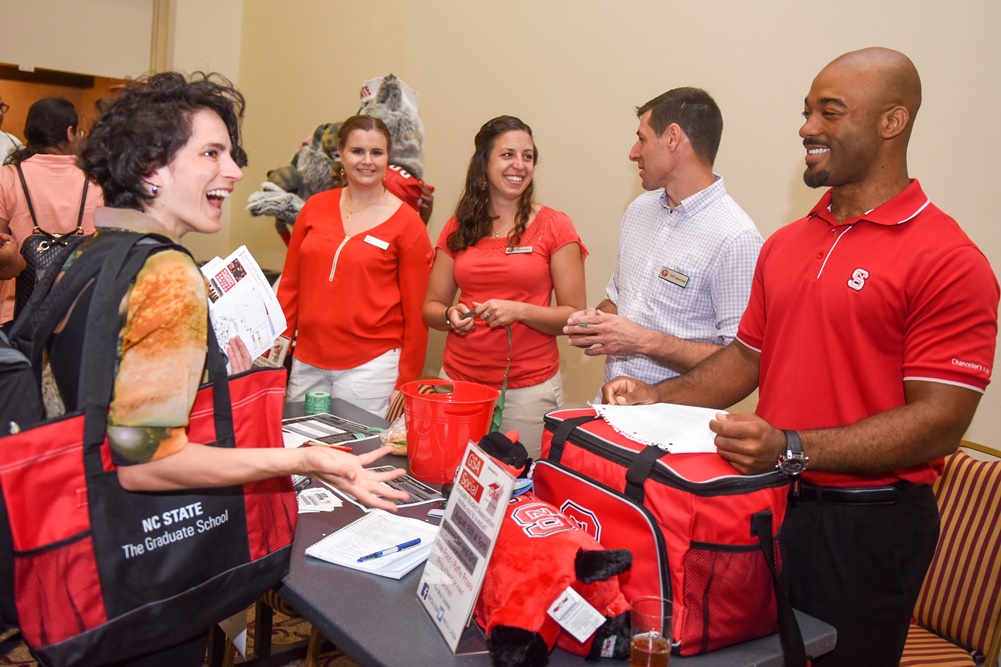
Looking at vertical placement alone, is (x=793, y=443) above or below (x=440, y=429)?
above

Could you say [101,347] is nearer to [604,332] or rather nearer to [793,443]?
[793,443]

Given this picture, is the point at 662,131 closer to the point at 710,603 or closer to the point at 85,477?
the point at 710,603

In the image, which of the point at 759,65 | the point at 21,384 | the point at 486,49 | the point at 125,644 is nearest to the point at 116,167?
the point at 21,384

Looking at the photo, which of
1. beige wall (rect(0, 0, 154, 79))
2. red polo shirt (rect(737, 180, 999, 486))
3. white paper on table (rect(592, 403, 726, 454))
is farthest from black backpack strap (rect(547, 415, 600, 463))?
beige wall (rect(0, 0, 154, 79))

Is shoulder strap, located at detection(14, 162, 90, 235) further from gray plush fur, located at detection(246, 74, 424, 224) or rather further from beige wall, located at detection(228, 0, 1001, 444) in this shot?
beige wall, located at detection(228, 0, 1001, 444)

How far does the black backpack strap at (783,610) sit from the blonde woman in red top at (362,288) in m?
2.06

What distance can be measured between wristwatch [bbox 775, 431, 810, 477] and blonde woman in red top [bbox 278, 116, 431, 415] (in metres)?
1.98

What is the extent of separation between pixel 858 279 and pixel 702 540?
645mm

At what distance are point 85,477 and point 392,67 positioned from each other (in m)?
4.07

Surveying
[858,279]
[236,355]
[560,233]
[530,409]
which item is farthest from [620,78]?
[236,355]

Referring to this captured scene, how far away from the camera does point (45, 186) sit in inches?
126

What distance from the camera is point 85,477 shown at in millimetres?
1117

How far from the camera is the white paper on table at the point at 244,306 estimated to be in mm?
1812

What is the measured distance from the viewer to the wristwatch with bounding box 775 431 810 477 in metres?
1.30
